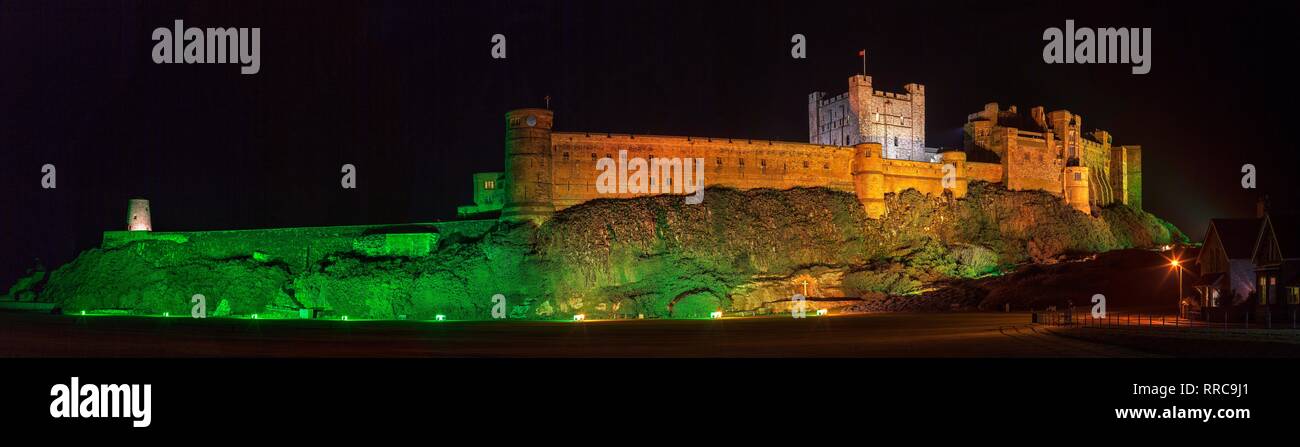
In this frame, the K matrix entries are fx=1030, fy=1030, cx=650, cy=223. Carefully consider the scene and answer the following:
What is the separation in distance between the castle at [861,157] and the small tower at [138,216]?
95.9 ft

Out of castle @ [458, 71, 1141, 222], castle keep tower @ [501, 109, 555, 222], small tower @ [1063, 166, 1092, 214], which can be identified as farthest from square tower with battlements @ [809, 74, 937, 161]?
castle keep tower @ [501, 109, 555, 222]

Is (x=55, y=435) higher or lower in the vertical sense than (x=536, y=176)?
lower

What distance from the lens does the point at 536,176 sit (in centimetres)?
7031

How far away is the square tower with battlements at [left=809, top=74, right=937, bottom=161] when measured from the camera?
8881 cm

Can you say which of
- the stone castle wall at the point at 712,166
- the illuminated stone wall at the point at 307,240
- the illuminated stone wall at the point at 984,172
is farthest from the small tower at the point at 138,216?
the illuminated stone wall at the point at 984,172

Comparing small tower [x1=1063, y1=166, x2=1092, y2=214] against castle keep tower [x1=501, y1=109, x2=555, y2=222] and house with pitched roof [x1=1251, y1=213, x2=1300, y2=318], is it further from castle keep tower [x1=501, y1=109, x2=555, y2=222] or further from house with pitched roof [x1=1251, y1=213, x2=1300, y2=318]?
castle keep tower [x1=501, y1=109, x2=555, y2=222]

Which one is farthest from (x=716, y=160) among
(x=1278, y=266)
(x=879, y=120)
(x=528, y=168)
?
(x=1278, y=266)

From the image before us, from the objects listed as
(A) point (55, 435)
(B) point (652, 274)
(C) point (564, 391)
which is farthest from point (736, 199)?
(A) point (55, 435)

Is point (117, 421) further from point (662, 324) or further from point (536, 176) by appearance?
point (536, 176)

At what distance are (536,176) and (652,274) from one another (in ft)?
34.1

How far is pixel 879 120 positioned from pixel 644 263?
3050cm

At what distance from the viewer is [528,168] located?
230ft

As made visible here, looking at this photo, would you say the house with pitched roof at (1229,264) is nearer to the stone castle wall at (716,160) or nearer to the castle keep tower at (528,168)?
the stone castle wall at (716,160)

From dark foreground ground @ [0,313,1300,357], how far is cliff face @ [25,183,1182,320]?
8.86 meters
